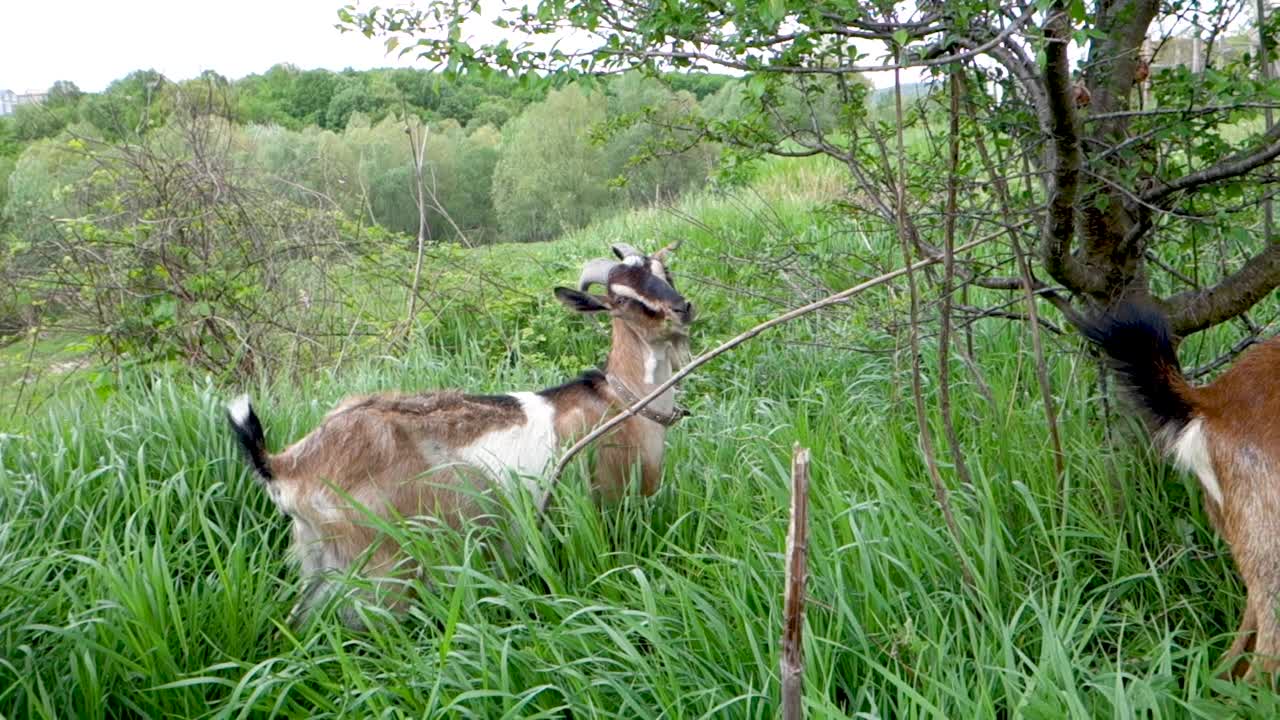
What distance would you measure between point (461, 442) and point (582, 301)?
2.30ft

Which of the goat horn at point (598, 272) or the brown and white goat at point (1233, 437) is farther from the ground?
the goat horn at point (598, 272)

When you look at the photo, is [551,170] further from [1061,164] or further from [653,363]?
[1061,164]

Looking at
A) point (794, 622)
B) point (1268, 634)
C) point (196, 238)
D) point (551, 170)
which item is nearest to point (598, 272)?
point (1268, 634)

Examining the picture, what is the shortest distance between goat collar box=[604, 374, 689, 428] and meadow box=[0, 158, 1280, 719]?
0.58ft

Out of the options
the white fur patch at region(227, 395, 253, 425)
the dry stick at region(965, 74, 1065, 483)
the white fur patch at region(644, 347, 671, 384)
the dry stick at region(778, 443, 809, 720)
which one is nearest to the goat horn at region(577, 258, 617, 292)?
the white fur patch at region(644, 347, 671, 384)

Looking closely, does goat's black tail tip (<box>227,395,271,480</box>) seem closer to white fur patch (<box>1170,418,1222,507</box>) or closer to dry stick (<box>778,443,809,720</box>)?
dry stick (<box>778,443,809,720</box>)

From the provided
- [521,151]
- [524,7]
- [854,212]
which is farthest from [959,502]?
[521,151]

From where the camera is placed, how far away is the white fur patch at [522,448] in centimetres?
348

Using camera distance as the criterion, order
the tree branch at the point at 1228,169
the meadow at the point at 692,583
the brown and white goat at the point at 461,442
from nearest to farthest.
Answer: the meadow at the point at 692,583 → the tree branch at the point at 1228,169 → the brown and white goat at the point at 461,442

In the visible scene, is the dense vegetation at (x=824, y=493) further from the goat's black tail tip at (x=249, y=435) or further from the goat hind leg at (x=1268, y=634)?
the goat's black tail tip at (x=249, y=435)

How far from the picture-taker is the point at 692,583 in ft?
8.63

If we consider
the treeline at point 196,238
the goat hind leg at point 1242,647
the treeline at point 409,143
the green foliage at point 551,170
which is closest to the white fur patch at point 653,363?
the treeline at point 409,143

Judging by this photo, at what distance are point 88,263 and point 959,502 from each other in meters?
4.89

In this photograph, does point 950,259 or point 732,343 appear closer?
point 732,343
